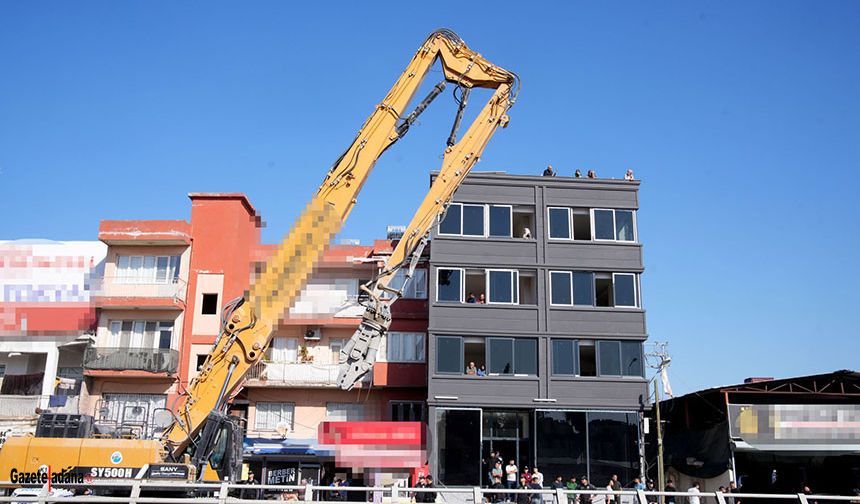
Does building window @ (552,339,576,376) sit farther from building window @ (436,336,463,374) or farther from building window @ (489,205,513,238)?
building window @ (489,205,513,238)

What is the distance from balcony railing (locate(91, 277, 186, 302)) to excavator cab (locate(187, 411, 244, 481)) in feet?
73.0

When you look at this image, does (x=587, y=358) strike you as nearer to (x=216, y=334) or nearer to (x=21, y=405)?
(x=216, y=334)

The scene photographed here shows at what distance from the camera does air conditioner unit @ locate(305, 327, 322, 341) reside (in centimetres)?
4228

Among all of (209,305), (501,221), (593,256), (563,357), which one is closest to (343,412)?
(209,305)

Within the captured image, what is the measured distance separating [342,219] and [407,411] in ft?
69.0

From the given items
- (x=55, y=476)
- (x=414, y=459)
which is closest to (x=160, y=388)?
(x=414, y=459)

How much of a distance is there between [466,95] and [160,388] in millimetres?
24206

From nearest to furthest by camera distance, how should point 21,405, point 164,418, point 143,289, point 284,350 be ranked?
point 164,418, point 21,405, point 143,289, point 284,350

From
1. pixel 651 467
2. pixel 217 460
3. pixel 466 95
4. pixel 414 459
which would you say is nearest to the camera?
pixel 217 460

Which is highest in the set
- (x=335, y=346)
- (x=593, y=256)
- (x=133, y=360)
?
(x=593, y=256)

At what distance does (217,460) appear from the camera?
790 inches

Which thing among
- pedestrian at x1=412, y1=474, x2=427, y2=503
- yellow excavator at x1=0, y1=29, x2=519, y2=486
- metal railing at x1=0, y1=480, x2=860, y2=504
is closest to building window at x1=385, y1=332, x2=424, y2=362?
pedestrian at x1=412, y1=474, x2=427, y2=503

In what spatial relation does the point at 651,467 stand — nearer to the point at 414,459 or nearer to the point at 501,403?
the point at 501,403

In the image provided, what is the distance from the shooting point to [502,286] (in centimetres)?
3916
